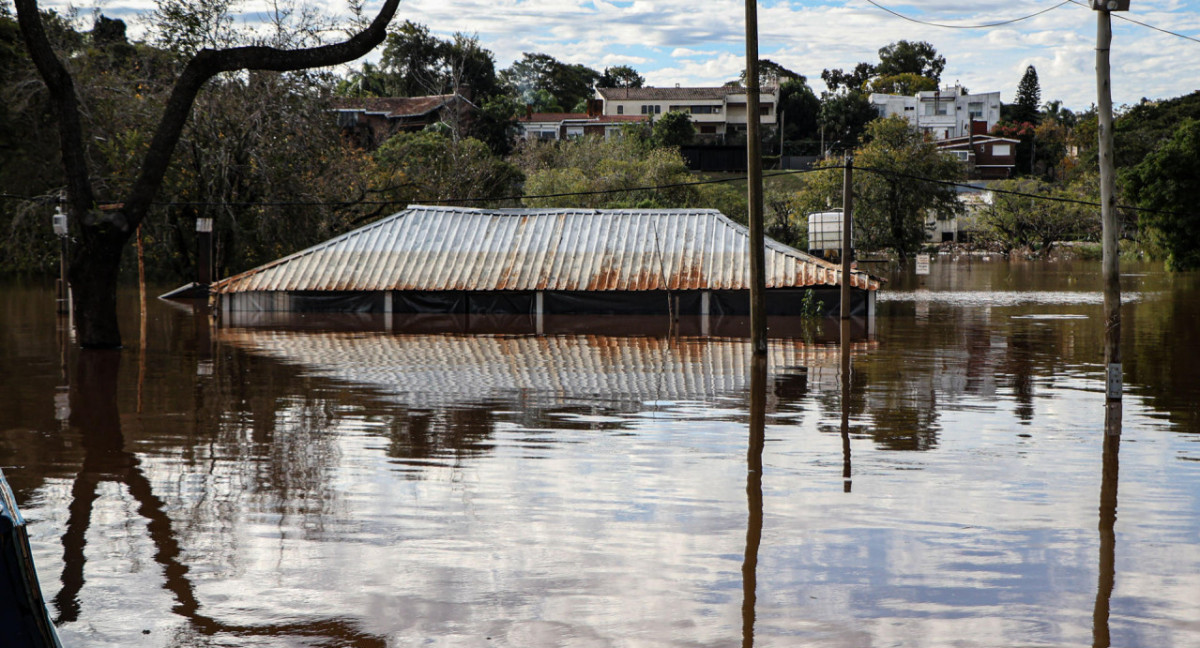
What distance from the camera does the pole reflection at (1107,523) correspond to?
22.4ft

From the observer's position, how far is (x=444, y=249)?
35625 millimetres

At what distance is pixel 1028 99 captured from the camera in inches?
5049

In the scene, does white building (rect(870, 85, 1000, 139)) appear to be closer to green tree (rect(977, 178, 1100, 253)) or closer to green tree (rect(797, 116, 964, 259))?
green tree (rect(977, 178, 1100, 253))

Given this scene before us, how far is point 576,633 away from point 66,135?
18728mm

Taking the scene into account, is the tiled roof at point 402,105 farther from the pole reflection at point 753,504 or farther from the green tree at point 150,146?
the pole reflection at point 753,504

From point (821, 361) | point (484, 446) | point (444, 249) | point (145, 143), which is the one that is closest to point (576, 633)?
point (484, 446)

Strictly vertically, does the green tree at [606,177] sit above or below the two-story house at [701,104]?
below

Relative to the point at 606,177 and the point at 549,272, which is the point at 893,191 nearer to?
the point at 606,177

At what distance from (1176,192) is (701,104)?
53996 millimetres

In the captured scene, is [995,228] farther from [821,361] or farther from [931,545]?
[931,545]

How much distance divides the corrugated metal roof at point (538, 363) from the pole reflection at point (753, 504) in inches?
33.9

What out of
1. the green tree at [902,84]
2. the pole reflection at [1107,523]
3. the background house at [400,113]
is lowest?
the pole reflection at [1107,523]

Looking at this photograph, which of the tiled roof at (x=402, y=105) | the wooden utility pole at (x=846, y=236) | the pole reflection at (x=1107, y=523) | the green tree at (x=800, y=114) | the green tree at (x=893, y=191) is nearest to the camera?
the pole reflection at (x=1107, y=523)

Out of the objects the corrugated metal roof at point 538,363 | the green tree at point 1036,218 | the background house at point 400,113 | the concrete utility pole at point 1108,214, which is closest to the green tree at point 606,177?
the background house at point 400,113
